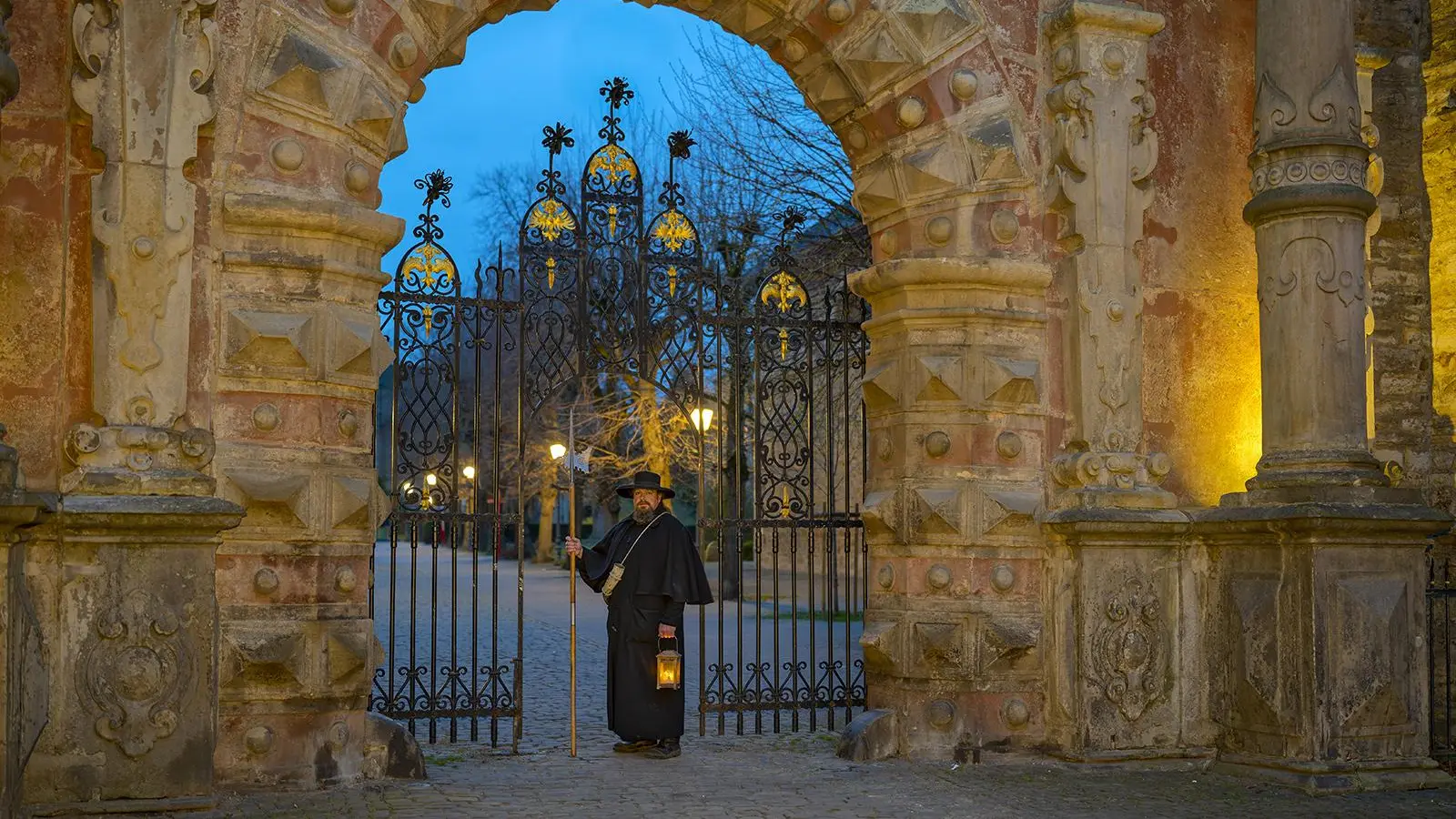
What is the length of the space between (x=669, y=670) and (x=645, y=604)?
0.52 metres

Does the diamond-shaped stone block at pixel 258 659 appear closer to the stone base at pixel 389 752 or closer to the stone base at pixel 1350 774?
the stone base at pixel 389 752

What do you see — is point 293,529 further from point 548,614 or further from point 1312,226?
point 548,614

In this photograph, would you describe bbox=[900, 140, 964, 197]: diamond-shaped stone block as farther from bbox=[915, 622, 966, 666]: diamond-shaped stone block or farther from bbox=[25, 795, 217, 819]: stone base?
bbox=[25, 795, 217, 819]: stone base

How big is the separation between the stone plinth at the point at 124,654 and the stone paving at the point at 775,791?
41 centimetres

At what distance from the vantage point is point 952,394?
9000mm

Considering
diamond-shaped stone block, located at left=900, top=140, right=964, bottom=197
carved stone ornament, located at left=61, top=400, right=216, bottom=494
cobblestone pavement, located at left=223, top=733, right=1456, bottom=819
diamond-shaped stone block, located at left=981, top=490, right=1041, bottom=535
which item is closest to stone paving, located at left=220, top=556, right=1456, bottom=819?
cobblestone pavement, located at left=223, top=733, right=1456, bottom=819

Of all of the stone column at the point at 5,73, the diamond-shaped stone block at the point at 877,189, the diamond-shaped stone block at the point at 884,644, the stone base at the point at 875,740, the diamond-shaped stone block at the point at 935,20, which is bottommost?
the stone base at the point at 875,740

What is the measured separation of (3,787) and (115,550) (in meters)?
1.11

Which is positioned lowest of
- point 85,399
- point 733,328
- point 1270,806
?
Answer: point 1270,806

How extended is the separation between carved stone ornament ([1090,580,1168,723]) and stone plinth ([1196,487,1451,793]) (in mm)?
465

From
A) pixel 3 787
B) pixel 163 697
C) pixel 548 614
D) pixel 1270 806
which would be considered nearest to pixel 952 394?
pixel 1270 806

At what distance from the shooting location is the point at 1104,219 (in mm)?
9180

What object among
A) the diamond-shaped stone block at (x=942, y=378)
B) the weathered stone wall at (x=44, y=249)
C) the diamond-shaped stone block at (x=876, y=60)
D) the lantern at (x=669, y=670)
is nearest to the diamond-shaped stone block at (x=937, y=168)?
the diamond-shaped stone block at (x=876, y=60)

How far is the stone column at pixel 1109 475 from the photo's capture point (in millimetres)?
8922
